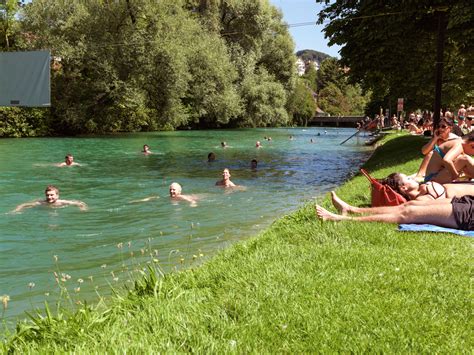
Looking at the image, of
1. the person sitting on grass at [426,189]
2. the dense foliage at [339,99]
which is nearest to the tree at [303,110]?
the dense foliage at [339,99]

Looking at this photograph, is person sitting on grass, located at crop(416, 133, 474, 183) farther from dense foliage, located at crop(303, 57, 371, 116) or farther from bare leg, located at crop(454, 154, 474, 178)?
dense foliage, located at crop(303, 57, 371, 116)

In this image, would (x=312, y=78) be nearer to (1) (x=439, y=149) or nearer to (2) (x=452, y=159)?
(1) (x=439, y=149)

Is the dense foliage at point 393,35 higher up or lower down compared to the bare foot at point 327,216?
higher up

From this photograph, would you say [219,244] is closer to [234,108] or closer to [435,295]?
[435,295]

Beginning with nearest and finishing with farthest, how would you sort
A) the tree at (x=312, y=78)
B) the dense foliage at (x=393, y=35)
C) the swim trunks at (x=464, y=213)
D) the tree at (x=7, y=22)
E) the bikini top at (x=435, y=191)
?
the swim trunks at (x=464, y=213), the bikini top at (x=435, y=191), the dense foliage at (x=393, y=35), the tree at (x=7, y=22), the tree at (x=312, y=78)

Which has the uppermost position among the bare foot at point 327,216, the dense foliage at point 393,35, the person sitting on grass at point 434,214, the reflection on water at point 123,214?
the dense foliage at point 393,35

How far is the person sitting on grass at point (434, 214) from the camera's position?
21.5ft

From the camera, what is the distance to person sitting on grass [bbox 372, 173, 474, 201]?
7.18 meters

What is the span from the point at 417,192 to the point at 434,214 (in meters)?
1.07

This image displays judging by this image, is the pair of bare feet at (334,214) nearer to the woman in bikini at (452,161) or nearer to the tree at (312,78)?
the woman in bikini at (452,161)

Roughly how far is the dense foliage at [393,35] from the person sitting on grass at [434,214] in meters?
11.4

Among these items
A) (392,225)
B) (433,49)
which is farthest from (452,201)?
(433,49)

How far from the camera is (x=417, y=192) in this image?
7656mm

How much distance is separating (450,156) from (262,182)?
401 inches
